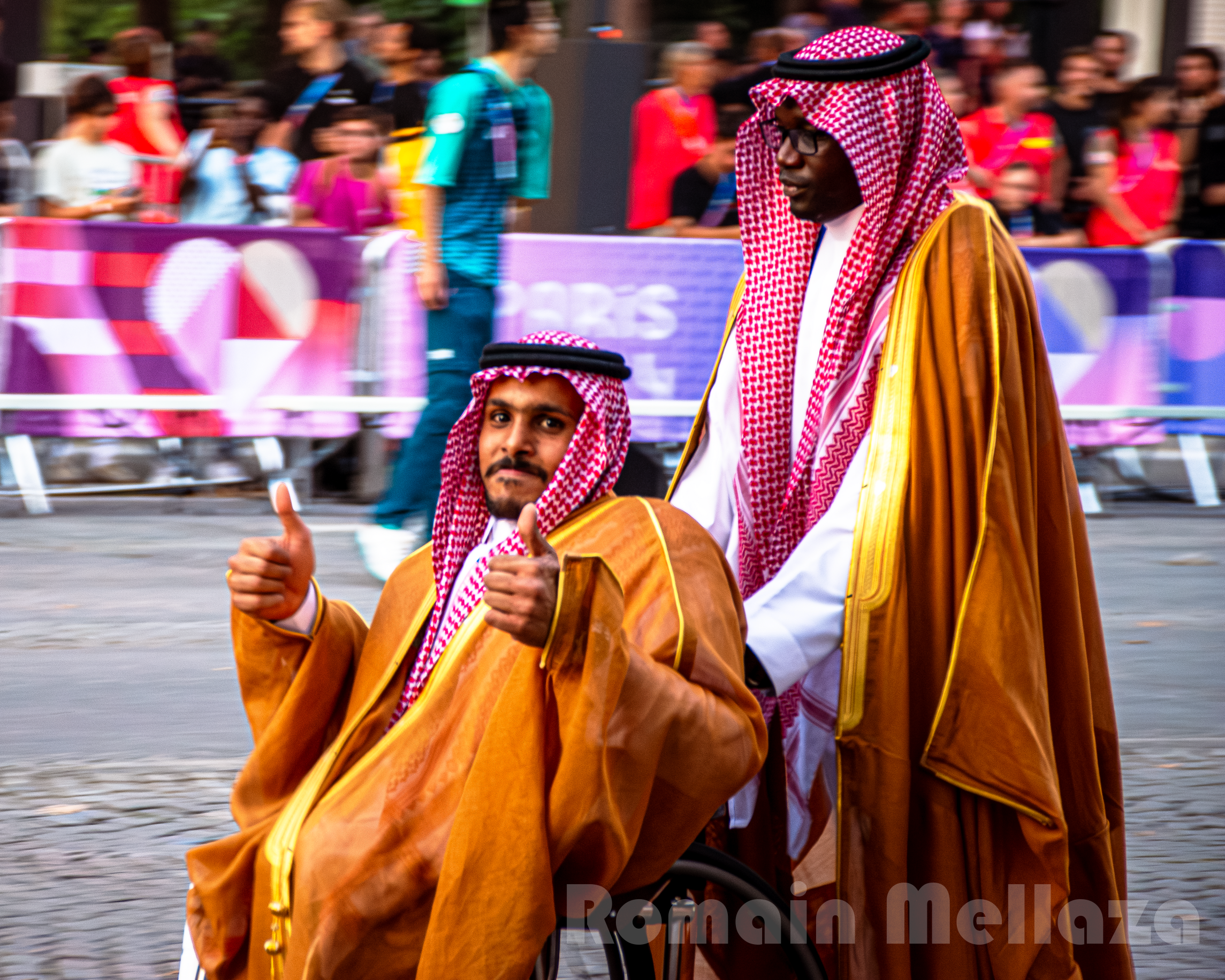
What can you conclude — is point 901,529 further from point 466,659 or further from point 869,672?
point 466,659

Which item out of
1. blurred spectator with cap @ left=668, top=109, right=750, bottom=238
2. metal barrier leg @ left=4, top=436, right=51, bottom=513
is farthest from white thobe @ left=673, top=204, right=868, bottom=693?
metal barrier leg @ left=4, top=436, right=51, bottom=513

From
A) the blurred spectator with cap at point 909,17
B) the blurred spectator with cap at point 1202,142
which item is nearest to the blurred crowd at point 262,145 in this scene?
the blurred spectator with cap at point 909,17

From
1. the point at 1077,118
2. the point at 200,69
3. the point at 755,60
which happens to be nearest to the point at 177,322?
the point at 200,69

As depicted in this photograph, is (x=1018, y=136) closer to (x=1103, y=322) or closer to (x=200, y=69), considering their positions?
(x=1103, y=322)

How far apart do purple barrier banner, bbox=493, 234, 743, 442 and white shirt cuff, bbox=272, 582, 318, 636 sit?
577 centimetres

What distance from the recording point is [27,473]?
874 cm

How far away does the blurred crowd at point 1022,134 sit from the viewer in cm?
957

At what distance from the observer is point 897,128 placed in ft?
9.87

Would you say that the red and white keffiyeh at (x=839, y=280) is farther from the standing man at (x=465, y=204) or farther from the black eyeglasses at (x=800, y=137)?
the standing man at (x=465, y=204)

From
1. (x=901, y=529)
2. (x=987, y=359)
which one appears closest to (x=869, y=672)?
(x=901, y=529)

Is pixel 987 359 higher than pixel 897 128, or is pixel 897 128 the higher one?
pixel 897 128

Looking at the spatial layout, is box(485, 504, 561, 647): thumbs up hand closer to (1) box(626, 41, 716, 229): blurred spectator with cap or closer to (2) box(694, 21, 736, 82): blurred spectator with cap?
(1) box(626, 41, 716, 229): blurred spectator with cap

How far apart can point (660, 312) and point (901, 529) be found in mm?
5990

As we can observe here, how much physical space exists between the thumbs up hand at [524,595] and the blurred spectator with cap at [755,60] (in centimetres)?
739
